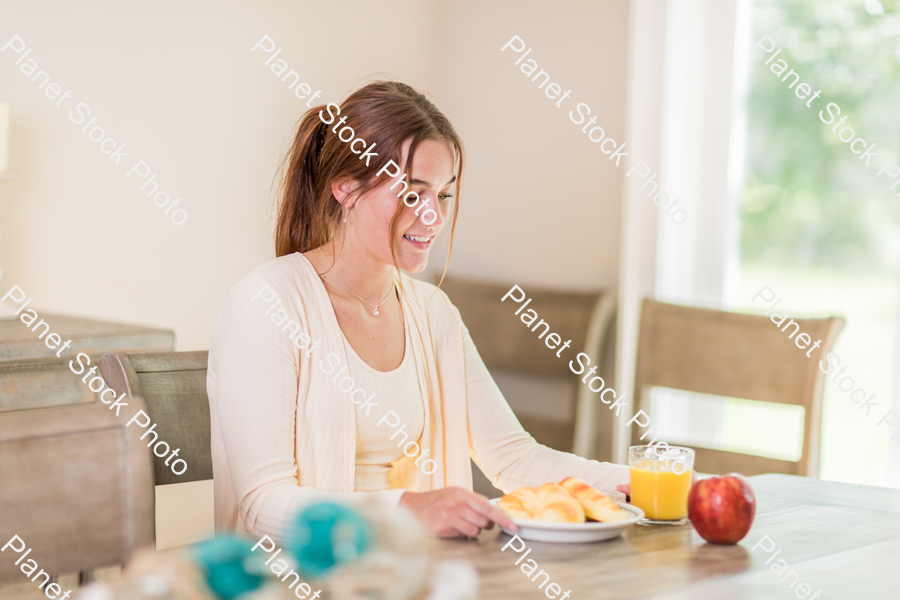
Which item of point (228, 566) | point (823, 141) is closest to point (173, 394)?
point (228, 566)

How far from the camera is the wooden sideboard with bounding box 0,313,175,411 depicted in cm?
166

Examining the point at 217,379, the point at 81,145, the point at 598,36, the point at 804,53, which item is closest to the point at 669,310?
the point at 804,53

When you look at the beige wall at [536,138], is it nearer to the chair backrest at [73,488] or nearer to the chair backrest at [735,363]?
the chair backrest at [735,363]

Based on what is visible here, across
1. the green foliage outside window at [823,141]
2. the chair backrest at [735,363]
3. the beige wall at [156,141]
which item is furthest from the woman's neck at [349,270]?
the green foliage outside window at [823,141]

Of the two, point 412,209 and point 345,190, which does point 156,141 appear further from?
point 412,209

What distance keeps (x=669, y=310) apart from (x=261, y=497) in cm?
139

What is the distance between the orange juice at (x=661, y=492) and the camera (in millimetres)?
1098

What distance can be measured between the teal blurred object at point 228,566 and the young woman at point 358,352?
0.51 metres

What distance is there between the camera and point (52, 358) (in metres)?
1.69

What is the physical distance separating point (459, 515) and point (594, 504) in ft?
0.51

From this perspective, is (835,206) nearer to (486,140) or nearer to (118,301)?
(486,140)

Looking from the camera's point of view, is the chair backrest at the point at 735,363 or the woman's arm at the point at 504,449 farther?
the chair backrest at the point at 735,363

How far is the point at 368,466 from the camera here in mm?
1401

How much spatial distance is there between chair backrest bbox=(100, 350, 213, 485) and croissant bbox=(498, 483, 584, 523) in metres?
0.51
